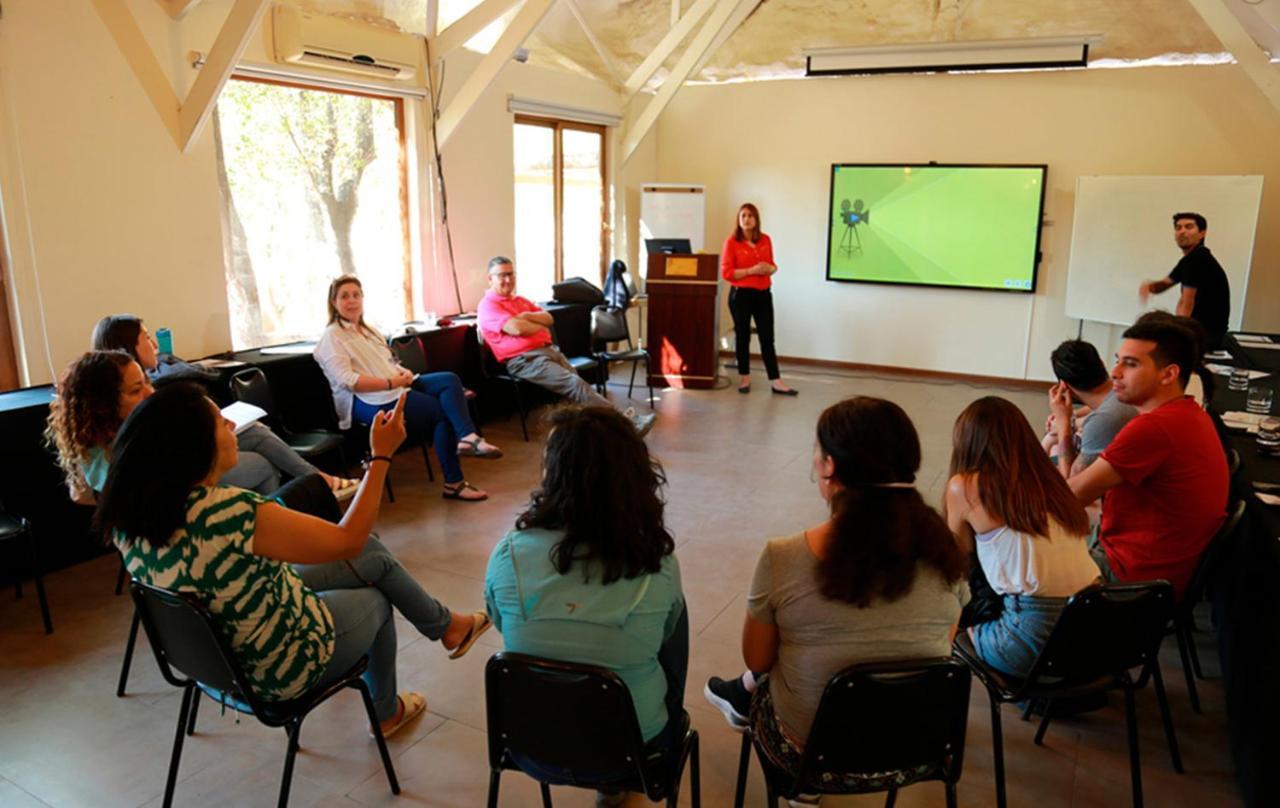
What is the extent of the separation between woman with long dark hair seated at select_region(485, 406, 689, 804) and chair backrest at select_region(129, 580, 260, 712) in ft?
1.95

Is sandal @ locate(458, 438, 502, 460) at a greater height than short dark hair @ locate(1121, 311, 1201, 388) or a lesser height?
lesser

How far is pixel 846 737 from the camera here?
1.69 m

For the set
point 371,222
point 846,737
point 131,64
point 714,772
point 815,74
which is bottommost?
point 714,772

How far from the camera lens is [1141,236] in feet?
22.1

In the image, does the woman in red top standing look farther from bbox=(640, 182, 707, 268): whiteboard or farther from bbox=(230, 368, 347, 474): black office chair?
bbox=(230, 368, 347, 474): black office chair

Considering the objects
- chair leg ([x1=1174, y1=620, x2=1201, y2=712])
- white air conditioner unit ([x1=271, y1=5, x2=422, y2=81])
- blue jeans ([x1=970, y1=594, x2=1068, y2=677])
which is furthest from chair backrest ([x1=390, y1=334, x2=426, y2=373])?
chair leg ([x1=1174, y1=620, x2=1201, y2=712])

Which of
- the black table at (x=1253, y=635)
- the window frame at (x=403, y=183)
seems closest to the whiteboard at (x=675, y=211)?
the window frame at (x=403, y=183)

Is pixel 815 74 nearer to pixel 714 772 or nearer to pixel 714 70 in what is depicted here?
pixel 714 70

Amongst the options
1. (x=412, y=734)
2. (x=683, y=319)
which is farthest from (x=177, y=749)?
(x=683, y=319)

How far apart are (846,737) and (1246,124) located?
7010 mm

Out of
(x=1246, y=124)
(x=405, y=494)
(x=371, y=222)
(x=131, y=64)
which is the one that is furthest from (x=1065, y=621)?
(x=1246, y=124)

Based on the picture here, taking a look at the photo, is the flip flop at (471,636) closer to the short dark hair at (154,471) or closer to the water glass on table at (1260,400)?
the short dark hair at (154,471)

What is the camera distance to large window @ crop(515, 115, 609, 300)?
7.24 m

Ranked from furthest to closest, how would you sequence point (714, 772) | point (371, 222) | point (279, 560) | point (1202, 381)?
point (371, 222) → point (1202, 381) → point (714, 772) → point (279, 560)
